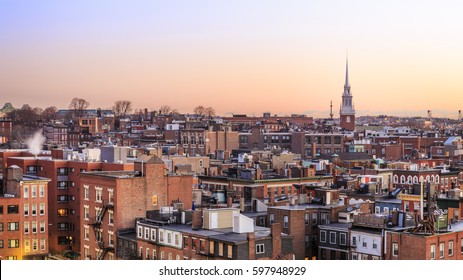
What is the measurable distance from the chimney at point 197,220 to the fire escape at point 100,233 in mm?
3853

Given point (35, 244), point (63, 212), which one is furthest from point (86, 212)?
point (63, 212)

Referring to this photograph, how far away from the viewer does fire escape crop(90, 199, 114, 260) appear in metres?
23.1

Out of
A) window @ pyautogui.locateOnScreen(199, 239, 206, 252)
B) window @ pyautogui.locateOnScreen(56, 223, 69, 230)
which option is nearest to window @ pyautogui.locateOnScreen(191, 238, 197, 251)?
window @ pyautogui.locateOnScreen(199, 239, 206, 252)

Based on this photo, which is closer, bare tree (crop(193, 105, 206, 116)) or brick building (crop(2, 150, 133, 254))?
brick building (crop(2, 150, 133, 254))

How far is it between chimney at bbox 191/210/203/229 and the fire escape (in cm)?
385

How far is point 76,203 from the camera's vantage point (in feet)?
104

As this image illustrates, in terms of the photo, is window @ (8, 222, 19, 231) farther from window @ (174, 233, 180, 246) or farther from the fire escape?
window @ (174, 233, 180, 246)

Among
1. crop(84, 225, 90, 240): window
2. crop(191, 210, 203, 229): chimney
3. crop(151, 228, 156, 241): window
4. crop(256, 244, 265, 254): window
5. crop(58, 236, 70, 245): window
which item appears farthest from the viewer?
crop(58, 236, 70, 245): window

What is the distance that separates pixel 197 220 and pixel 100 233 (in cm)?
475

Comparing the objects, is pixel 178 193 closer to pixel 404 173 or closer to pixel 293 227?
pixel 293 227

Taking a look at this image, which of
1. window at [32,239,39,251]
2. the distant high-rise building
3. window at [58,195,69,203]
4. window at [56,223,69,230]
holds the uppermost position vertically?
the distant high-rise building

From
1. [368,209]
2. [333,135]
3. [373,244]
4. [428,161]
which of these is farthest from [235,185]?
[333,135]

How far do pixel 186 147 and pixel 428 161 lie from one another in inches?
661

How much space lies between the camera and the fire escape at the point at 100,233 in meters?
Answer: 23.1
